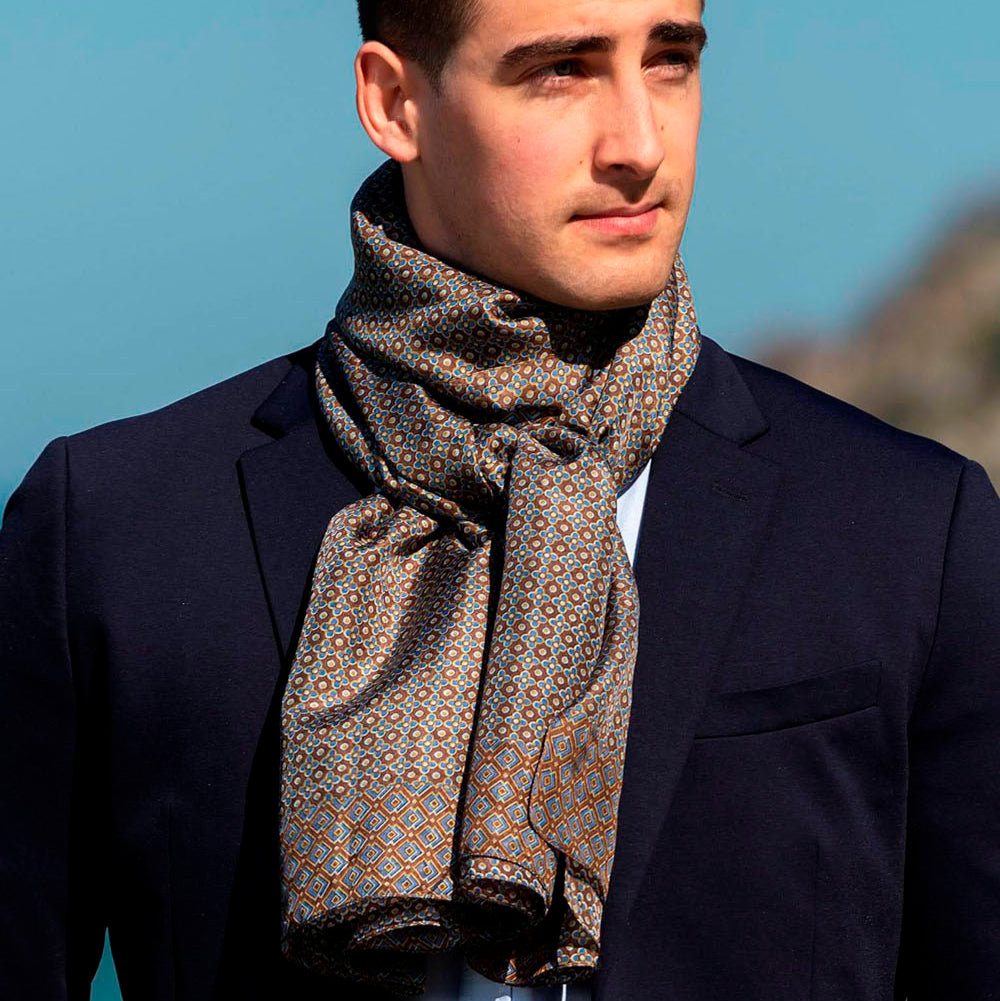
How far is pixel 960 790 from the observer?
2430mm

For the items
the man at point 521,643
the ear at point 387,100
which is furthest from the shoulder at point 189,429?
the ear at point 387,100

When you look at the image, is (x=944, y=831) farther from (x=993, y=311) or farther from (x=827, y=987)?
(x=993, y=311)

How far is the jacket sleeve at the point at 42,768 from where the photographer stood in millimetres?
2508

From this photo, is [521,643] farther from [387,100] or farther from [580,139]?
[387,100]

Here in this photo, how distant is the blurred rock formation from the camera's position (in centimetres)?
949

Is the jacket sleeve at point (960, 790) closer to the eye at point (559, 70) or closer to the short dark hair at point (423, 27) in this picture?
the eye at point (559, 70)

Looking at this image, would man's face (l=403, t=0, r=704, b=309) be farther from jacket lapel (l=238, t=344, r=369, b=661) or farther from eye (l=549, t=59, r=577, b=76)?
jacket lapel (l=238, t=344, r=369, b=661)

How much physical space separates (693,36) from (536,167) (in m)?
0.25

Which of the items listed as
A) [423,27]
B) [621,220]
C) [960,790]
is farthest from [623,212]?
[960,790]

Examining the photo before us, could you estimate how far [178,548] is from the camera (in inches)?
99.1

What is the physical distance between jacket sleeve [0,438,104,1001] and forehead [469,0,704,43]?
2.49ft

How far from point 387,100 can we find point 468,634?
28.4 inches

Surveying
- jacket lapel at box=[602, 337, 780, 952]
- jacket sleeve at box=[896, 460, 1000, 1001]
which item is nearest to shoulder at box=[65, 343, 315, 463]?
jacket lapel at box=[602, 337, 780, 952]

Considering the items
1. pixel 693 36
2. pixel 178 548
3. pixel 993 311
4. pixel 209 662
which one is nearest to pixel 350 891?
pixel 209 662
